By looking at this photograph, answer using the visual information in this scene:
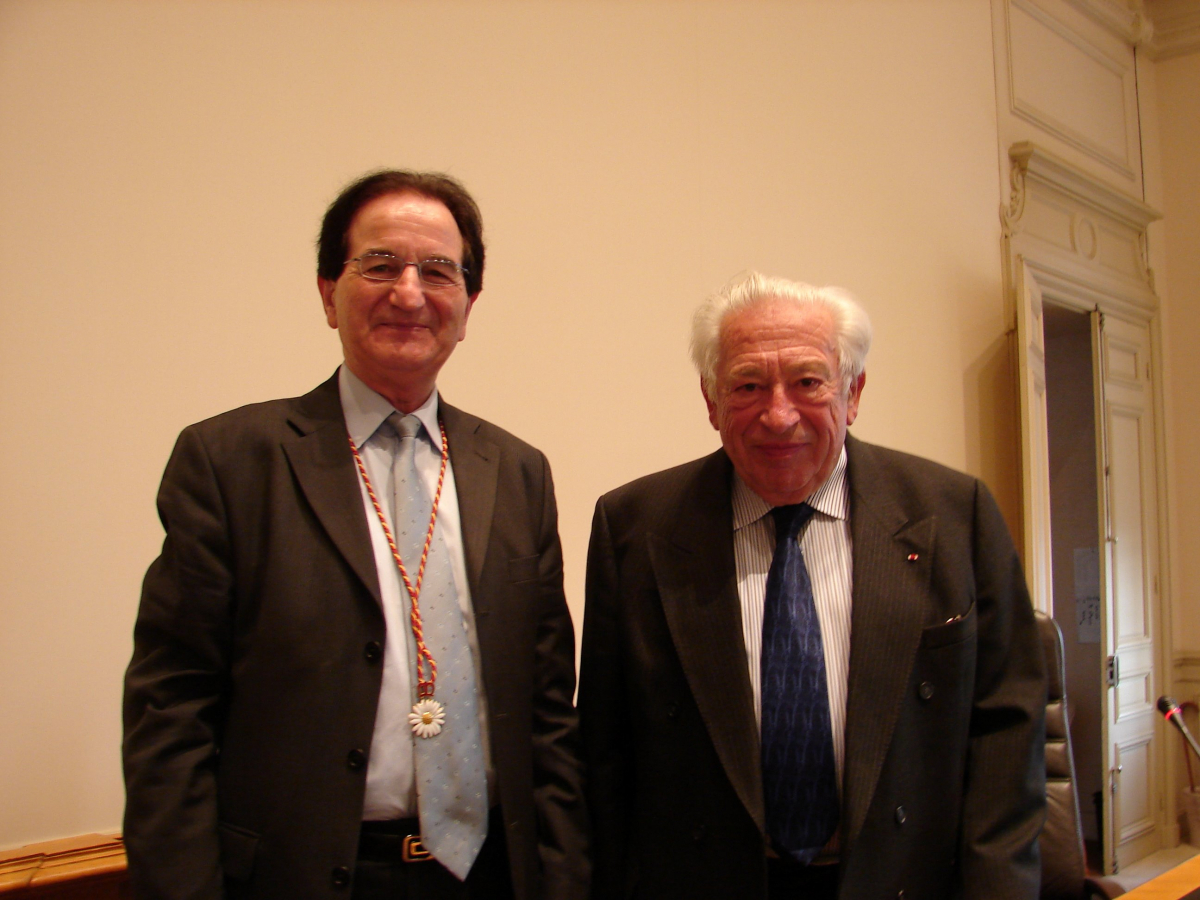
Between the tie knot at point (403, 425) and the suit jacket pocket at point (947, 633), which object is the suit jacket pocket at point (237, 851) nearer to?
the tie knot at point (403, 425)

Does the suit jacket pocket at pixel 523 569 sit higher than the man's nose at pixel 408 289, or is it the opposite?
the man's nose at pixel 408 289

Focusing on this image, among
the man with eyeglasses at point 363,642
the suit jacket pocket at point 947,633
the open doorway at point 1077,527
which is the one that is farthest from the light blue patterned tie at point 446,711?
the open doorway at point 1077,527

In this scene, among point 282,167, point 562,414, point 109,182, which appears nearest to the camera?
point 109,182

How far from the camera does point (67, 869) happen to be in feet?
5.98

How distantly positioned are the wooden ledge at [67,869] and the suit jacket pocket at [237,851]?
91 cm

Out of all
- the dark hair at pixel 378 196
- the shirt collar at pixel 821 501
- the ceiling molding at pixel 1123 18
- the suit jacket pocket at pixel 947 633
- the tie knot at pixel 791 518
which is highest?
the ceiling molding at pixel 1123 18

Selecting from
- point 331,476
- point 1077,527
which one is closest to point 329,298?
point 331,476

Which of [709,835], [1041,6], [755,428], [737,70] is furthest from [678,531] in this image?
[1041,6]

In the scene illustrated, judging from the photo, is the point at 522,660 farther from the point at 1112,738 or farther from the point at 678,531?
the point at 1112,738

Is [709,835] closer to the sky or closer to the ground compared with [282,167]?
closer to the ground

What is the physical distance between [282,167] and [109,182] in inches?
16.1

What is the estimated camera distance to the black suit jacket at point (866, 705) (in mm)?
1325

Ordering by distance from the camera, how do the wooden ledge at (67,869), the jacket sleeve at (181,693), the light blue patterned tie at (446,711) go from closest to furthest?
the jacket sleeve at (181,693)
the light blue patterned tie at (446,711)
the wooden ledge at (67,869)

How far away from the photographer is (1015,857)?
53.4 inches
